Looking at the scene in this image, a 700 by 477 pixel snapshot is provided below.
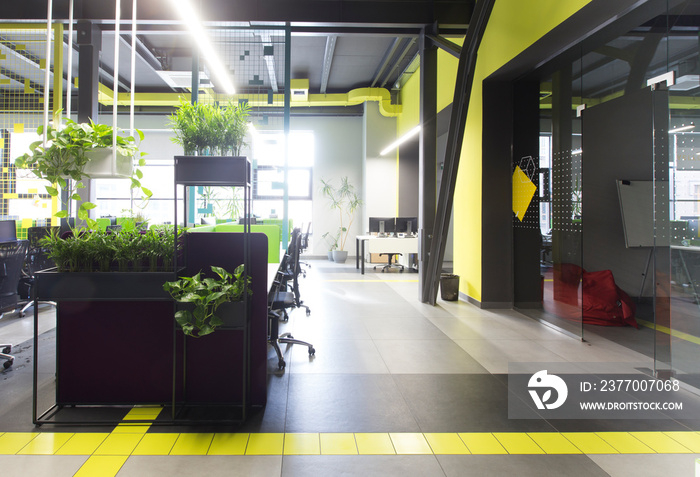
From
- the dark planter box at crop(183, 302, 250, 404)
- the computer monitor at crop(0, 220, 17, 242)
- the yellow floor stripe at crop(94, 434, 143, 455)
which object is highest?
the computer monitor at crop(0, 220, 17, 242)

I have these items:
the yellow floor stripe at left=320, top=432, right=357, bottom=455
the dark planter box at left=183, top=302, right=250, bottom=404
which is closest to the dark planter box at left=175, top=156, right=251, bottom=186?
the dark planter box at left=183, top=302, right=250, bottom=404

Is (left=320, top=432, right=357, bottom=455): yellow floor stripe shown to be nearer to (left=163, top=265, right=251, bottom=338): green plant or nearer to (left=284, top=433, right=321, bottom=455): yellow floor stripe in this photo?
(left=284, top=433, right=321, bottom=455): yellow floor stripe

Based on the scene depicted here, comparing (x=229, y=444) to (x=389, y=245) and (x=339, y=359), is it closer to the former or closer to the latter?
(x=339, y=359)

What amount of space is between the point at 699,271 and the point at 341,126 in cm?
973

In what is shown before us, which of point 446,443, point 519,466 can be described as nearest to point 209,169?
point 446,443

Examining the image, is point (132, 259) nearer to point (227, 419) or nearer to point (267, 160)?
point (227, 419)

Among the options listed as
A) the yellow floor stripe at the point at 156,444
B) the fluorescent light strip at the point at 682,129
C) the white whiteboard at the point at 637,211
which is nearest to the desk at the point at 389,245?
the white whiteboard at the point at 637,211

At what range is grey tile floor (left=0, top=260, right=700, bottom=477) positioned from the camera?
6.62ft

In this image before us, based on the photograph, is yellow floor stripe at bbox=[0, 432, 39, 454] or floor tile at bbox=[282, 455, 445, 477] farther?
yellow floor stripe at bbox=[0, 432, 39, 454]

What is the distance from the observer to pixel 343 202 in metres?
11.5

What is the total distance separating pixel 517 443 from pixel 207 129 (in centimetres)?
251

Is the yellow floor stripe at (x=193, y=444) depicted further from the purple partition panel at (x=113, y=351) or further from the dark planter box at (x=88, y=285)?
the dark planter box at (x=88, y=285)

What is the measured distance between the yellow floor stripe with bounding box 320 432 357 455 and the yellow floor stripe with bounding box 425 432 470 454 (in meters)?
0.41

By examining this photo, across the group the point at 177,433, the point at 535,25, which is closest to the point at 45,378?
the point at 177,433
